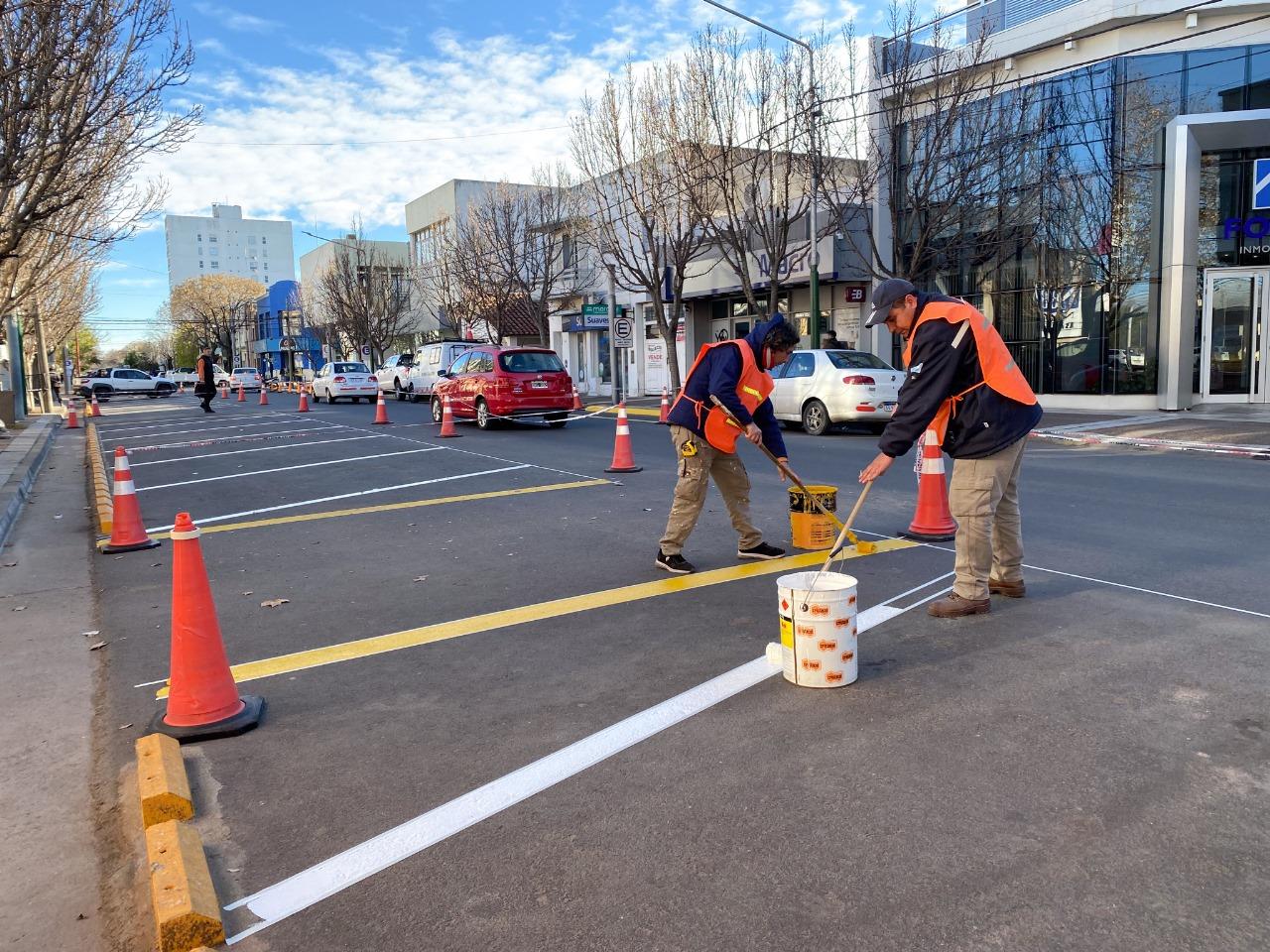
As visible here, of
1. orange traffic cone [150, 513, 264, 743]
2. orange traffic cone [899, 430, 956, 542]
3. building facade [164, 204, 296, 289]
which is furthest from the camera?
building facade [164, 204, 296, 289]

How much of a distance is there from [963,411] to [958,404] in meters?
0.05

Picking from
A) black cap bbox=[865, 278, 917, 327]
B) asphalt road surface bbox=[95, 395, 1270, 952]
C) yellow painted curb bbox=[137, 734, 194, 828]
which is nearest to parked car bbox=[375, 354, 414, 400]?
asphalt road surface bbox=[95, 395, 1270, 952]

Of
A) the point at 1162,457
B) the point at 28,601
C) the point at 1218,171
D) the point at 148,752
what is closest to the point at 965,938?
the point at 148,752

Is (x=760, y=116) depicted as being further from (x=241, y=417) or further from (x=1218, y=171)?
(x=241, y=417)

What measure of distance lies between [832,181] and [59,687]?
1971 cm

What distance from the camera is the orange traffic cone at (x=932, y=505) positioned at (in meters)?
7.33

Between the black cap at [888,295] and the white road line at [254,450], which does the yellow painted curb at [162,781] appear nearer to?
the black cap at [888,295]

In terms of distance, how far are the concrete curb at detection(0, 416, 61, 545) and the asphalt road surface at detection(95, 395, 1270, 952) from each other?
3225 mm

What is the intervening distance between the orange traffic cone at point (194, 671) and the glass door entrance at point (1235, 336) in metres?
21.7

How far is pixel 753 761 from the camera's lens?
138 inches

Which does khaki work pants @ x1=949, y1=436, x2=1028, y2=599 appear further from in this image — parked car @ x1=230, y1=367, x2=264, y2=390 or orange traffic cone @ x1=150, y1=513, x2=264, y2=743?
parked car @ x1=230, y1=367, x2=264, y2=390

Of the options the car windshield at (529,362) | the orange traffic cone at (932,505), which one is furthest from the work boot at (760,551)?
the car windshield at (529,362)

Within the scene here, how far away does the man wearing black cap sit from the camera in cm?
492

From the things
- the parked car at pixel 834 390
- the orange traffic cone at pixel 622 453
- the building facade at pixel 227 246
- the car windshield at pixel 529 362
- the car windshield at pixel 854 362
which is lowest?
the orange traffic cone at pixel 622 453
